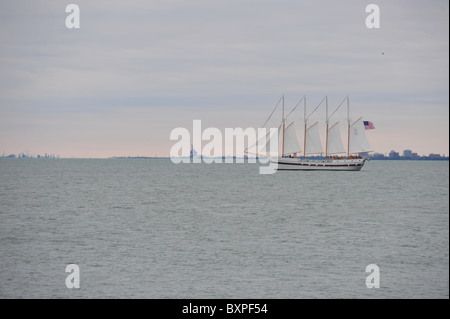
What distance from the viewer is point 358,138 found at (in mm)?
149875

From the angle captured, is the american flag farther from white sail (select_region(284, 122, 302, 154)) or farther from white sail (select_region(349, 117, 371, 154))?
white sail (select_region(284, 122, 302, 154))

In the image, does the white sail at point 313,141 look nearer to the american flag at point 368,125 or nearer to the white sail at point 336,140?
the white sail at point 336,140

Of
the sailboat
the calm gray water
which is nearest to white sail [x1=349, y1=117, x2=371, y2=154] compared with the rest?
the sailboat

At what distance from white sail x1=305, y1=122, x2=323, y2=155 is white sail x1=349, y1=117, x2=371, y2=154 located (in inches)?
370

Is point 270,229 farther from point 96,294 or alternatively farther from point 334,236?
point 96,294

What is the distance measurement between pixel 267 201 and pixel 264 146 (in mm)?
71026

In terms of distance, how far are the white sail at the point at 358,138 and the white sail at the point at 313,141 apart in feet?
30.8

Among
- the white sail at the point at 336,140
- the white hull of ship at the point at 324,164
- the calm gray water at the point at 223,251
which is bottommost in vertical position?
the calm gray water at the point at 223,251

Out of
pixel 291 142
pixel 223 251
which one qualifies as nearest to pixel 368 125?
pixel 291 142

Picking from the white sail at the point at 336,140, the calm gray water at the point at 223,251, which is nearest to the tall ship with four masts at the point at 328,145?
the white sail at the point at 336,140

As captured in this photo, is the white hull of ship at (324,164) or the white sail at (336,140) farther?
the white hull of ship at (324,164)

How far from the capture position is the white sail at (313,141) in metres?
150

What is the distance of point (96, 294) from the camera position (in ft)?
84.0
